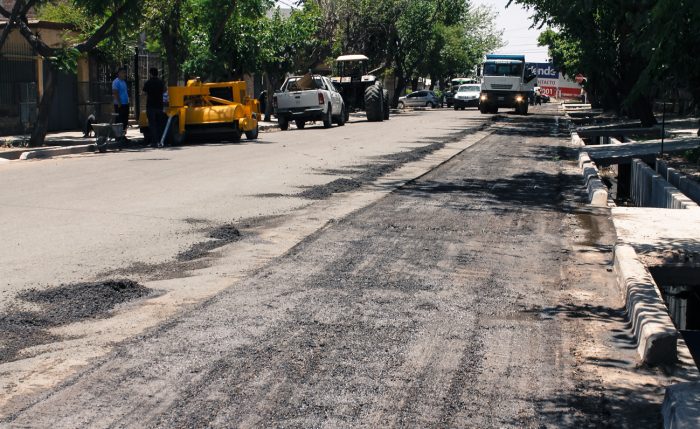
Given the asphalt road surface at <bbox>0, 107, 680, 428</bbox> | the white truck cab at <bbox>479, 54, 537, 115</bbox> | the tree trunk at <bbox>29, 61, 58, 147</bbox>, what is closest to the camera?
the asphalt road surface at <bbox>0, 107, 680, 428</bbox>

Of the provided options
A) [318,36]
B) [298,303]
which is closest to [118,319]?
[298,303]

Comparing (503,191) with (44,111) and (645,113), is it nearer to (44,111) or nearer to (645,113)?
(44,111)

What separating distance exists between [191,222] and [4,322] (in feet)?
15.8

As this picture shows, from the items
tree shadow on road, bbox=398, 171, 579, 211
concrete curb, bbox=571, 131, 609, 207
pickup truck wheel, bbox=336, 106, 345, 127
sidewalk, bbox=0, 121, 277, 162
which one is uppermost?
pickup truck wheel, bbox=336, 106, 345, 127

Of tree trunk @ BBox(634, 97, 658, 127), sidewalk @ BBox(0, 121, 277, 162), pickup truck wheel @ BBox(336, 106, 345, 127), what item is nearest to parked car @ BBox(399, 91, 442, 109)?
pickup truck wheel @ BBox(336, 106, 345, 127)

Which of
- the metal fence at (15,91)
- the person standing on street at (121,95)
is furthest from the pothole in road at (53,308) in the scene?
the metal fence at (15,91)

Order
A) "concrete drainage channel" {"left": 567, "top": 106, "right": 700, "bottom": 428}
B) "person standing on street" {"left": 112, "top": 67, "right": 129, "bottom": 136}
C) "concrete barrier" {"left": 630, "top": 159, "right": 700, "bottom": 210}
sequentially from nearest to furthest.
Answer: "concrete drainage channel" {"left": 567, "top": 106, "right": 700, "bottom": 428} < "concrete barrier" {"left": 630, "top": 159, "right": 700, "bottom": 210} < "person standing on street" {"left": 112, "top": 67, "right": 129, "bottom": 136}

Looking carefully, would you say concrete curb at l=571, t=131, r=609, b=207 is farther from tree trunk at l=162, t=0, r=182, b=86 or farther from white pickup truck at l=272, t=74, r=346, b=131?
white pickup truck at l=272, t=74, r=346, b=131

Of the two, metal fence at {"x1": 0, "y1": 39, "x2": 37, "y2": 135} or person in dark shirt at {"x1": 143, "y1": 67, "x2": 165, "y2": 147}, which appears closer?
person in dark shirt at {"x1": 143, "y1": 67, "x2": 165, "y2": 147}

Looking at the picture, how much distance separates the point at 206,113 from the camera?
26.2m

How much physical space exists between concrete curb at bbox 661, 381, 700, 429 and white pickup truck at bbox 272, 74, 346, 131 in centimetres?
Result: 3079

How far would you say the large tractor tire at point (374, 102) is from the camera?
139 feet

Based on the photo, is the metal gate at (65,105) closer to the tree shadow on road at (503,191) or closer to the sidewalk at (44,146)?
the sidewalk at (44,146)

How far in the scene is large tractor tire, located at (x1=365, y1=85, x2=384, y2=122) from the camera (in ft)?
139
